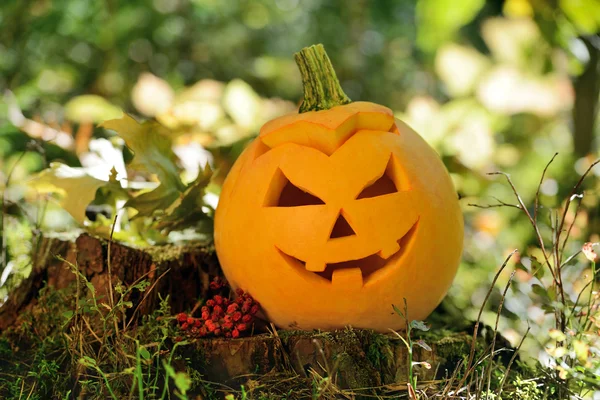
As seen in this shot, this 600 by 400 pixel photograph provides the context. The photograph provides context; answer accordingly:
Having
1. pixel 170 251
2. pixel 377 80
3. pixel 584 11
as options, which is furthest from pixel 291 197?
pixel 377 80

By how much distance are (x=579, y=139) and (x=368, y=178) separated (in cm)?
272

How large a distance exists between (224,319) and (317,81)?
775mm

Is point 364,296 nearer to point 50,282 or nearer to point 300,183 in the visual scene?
point 300,183

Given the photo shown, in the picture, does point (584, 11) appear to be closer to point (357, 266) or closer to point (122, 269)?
point (357, 266)

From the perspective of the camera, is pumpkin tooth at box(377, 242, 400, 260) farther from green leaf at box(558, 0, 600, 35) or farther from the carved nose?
green leaf at box(558, 0, 600, 35)

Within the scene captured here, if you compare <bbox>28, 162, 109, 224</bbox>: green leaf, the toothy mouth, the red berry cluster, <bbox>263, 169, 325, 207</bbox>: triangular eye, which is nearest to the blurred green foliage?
<bbox>28, 162, 109, 224</bbox>: green leaf

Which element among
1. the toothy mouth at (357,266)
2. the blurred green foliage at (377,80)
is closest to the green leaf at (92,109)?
the blurred green foliage at (377,80)

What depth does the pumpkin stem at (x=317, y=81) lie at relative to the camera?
6.20ft

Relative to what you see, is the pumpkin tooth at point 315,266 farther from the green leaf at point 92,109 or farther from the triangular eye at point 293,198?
the green leaf at point 92,109

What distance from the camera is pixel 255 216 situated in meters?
1.72

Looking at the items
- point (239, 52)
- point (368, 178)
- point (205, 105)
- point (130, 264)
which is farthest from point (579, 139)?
point (239, 52)

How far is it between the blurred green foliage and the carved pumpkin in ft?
0.86

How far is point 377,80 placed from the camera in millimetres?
6195

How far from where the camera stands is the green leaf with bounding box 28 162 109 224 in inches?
79.0
